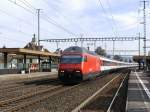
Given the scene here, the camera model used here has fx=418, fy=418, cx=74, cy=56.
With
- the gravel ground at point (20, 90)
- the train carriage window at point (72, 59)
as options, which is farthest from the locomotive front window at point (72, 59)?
the gravel ground at point (20, 90)

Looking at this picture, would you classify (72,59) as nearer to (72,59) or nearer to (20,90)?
(72,59)

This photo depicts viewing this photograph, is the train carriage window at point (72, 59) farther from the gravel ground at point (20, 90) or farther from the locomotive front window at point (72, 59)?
the gravel ground at point (20, 90)

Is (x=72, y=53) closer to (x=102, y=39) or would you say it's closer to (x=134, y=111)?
(x=134, y=111)

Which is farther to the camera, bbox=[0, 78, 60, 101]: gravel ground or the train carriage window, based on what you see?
the train carriage window

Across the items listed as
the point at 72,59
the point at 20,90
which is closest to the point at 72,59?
the point at 72,59

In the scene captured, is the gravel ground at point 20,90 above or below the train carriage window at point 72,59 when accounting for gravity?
below

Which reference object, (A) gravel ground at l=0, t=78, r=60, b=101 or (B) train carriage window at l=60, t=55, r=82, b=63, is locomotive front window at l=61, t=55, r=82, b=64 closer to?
(B) train carriage window at l=60, t=55, r=82, b=63

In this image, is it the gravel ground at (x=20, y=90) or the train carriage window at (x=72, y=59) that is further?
the train carriage window at (x=72, y=59)

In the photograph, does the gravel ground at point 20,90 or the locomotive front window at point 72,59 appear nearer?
the gravel ground at point 20,90

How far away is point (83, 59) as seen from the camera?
34.7m

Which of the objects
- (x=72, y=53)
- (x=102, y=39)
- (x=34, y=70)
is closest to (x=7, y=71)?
(x=34, y=70)

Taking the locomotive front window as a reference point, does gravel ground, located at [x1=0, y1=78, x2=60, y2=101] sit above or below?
below

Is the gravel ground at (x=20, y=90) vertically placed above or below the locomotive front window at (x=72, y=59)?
below

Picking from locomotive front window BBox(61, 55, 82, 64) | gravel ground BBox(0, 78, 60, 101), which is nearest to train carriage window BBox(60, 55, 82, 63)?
locomotive front window BBox(61, 55, 82, 64)
